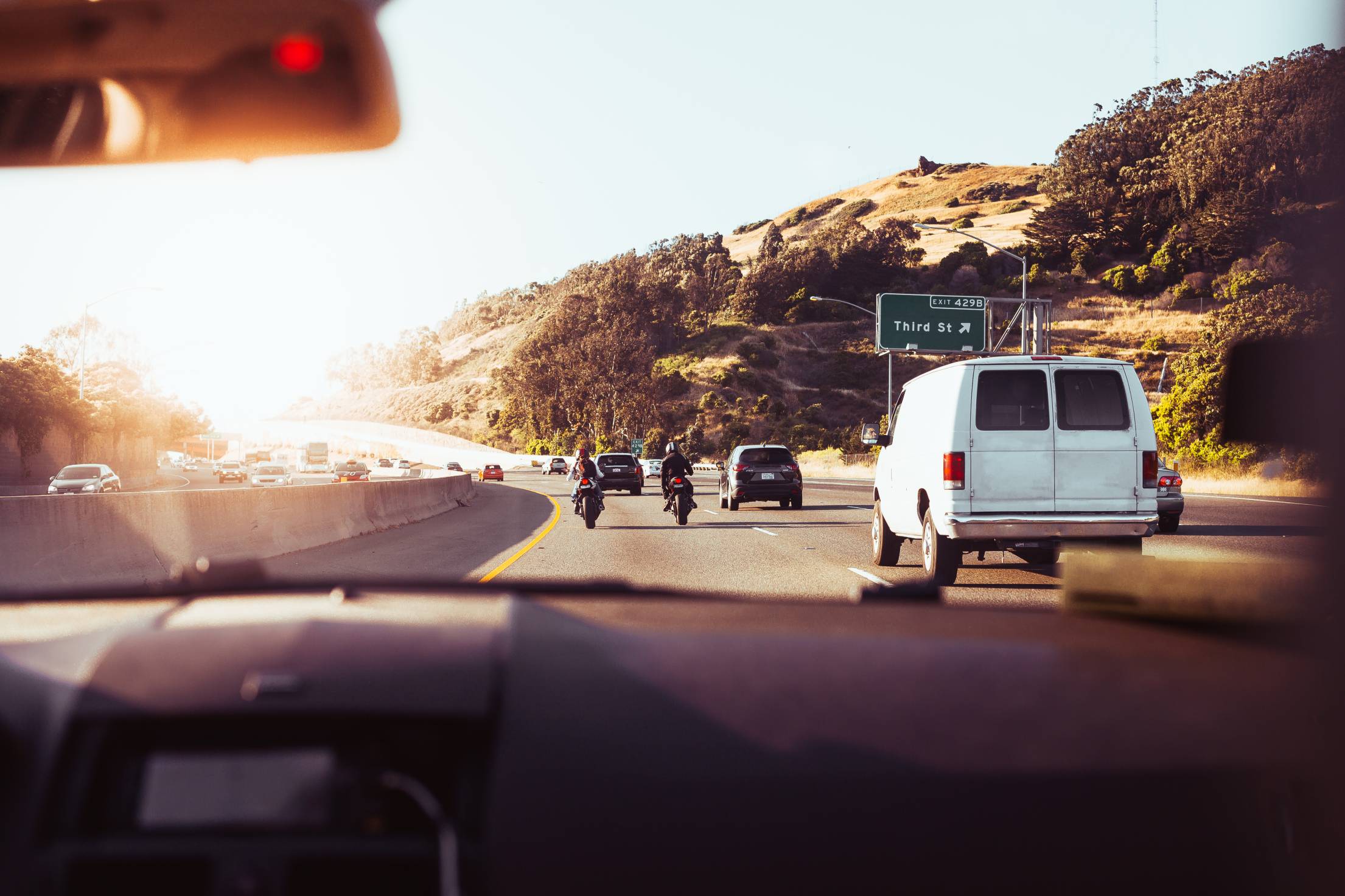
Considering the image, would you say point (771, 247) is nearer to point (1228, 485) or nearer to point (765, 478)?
point (1228, 485)

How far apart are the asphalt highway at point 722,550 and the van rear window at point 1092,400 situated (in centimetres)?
191

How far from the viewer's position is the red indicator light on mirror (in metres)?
3.26

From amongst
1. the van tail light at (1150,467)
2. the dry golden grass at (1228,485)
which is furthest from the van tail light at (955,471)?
the dry golden grass at (1228,485)

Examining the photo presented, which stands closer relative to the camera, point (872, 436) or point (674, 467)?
point (872, 436)

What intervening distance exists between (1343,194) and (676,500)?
2505 cm

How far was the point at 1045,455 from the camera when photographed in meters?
13.2

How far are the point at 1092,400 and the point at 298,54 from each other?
11.5 meters

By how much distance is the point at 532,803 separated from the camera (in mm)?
2176

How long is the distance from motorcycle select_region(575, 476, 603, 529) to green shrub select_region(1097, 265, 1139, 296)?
92.0m

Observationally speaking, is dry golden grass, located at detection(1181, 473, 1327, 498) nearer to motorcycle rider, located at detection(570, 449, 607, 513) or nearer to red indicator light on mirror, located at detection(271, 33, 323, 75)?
motorcycle rider, located at detection(570, 449, 607, 513)

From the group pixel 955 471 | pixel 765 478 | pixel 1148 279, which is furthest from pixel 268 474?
pixel 1148 279

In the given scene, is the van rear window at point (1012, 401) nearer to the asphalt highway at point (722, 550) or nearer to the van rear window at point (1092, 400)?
the van rear window at point (1092, 400)

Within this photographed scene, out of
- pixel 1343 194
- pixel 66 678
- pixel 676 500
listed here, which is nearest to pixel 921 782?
pixel 1343 194

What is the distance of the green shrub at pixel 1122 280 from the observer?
107812 millimetres
